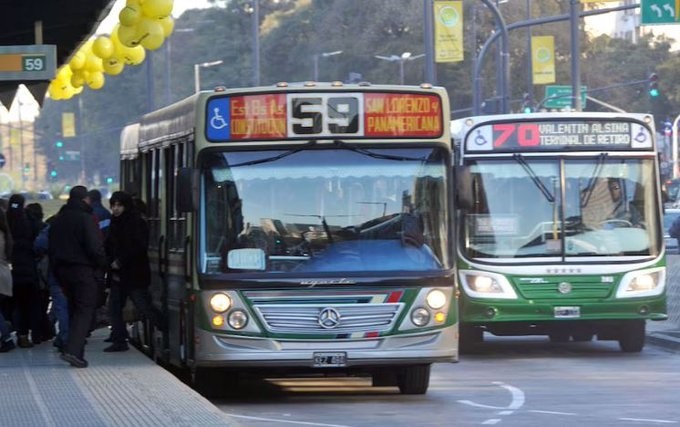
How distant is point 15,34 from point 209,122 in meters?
10.3

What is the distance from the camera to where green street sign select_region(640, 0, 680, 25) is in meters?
27.2

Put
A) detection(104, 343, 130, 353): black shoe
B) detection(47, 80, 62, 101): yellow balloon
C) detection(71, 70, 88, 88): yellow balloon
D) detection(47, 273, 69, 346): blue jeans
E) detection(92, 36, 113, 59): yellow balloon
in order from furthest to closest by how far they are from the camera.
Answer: detection(47, 80, 62, 101): yellow balloon → detection(71, 70, 88, 88): yellow balloon → detection(92, 36, 113, 59): yellow balloon → detection(104, 343, 130, 353): black shoe → detection(47, 273, 69, 346): blue jeans

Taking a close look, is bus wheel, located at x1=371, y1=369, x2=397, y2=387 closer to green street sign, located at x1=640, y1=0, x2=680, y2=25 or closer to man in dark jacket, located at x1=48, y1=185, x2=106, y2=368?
man in dark jacket, located at x1=48, y1=185, x2=106, y2=368

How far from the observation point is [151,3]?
21.6m

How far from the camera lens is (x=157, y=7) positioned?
70.8ft

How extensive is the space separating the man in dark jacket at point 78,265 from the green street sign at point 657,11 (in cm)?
1301

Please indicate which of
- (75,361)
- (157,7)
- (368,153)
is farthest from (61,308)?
(157,7)

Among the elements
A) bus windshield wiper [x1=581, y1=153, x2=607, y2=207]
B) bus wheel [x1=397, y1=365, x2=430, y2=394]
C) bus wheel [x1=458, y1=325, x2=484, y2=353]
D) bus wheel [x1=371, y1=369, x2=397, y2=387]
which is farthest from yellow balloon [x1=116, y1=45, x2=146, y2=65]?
bus wheel [x1=397, y1=365, x2=430, y2=394]

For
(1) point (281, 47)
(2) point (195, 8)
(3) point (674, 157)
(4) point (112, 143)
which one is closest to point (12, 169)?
(4) point (112, 143)

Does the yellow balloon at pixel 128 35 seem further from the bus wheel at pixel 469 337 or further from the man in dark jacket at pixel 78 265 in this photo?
the man in dark jacket at pixel 78 265

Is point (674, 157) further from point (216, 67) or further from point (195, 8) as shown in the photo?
point (195, 8)

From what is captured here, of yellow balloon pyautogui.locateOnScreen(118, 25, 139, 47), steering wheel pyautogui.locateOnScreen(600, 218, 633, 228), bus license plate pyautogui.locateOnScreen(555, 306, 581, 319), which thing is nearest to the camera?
bus license plate pyautogui.locateOnScreen(555, 306, 581, 319)

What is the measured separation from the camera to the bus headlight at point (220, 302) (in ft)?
49.3

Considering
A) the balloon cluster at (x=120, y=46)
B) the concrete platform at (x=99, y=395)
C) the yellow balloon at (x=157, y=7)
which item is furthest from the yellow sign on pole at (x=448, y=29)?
the concrete platform at (x=99, y=395)
